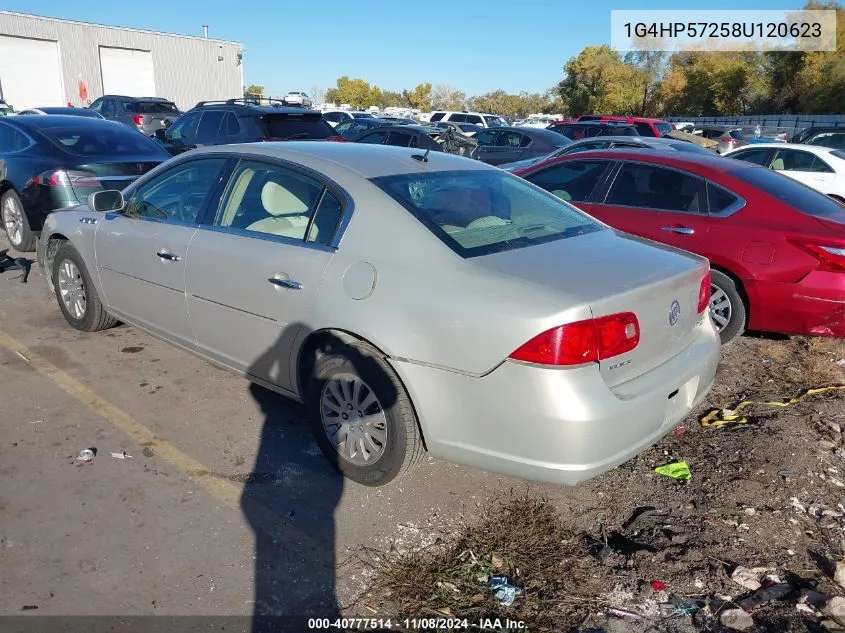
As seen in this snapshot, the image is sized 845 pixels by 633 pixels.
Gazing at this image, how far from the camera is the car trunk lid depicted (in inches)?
113

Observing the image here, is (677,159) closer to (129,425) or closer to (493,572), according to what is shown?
(493,572)

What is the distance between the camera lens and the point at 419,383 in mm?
3045

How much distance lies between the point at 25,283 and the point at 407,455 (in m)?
5.45

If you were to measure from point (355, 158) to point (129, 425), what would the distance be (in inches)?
81.0

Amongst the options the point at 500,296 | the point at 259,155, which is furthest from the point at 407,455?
the point at 259,155

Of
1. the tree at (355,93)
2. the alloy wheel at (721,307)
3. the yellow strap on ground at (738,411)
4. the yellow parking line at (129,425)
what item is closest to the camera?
the yellow parking line at (129,425)

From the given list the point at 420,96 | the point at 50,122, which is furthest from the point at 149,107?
the point at 420,96

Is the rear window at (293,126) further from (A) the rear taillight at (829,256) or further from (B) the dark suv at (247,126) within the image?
(A) the rear taillight at (829,256)

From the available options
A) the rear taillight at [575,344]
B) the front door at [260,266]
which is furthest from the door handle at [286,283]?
the rear taillight at [575,344]

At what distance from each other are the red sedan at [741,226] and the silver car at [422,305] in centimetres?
177

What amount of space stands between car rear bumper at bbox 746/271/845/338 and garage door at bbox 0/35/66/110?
4028 cm

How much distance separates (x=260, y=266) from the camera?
3.68m

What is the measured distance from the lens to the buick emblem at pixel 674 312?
319 centimetres

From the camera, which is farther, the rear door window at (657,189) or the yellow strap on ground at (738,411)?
the rear door window at (657,189)
